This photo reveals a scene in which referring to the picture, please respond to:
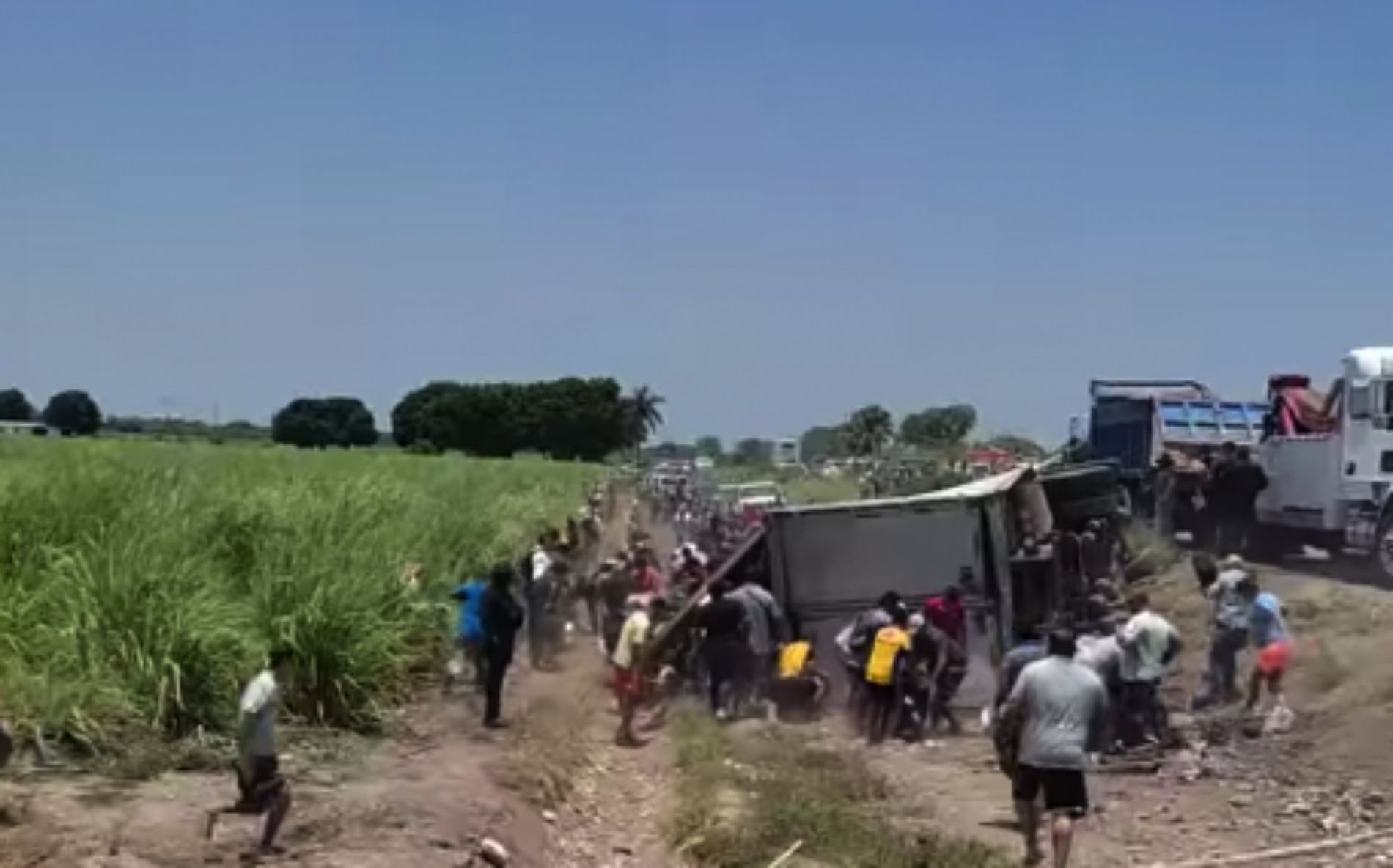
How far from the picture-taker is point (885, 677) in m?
17.1

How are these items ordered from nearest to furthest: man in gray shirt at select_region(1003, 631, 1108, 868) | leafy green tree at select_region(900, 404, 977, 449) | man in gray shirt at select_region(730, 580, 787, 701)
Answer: man in gray shirt at select_region(1003, 631, 1108, 868), man in gray shirt at select_region(730, 580, 787, 701), leafy green tree at select_region(900, 404, 977, 449)

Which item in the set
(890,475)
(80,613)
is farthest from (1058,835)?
(890,475)

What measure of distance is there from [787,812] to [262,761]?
13.8ft

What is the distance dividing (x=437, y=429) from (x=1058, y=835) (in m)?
104

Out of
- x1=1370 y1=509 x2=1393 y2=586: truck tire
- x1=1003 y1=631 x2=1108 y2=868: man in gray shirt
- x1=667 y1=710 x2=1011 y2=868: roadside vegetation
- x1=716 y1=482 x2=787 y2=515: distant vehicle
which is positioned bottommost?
→ x1=667 y1=710 x2=1011 y2=868: roadside vegetation

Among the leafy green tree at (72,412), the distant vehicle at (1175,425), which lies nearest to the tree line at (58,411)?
the leafy green tree at (72,412)

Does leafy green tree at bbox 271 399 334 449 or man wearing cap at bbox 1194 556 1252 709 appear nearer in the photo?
man wearing cap at bbox 1194 556 1252 709

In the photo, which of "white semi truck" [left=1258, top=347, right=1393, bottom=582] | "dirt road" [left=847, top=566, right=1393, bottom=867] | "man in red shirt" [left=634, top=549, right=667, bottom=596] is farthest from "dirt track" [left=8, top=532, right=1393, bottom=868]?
"white semi truck" [left=1258, top=347, right=1393, bottom=582]

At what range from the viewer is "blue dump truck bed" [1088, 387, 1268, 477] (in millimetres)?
29750

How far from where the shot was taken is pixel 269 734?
10484 millimetres

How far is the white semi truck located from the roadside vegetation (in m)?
10.0

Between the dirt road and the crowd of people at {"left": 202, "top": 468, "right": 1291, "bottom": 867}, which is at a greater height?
the crowd of people at {"left": 202, "top": 468, "right": 1291, "bottom": 867}

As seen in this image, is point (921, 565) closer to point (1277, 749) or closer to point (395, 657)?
point (1277, 749)

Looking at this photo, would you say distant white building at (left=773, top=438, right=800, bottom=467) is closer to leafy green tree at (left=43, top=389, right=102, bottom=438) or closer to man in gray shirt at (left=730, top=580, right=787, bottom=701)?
leafy green tree at (left=43, top=389, right=102, bottom=438)
